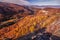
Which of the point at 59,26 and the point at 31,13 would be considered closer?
A: the point at 59,26

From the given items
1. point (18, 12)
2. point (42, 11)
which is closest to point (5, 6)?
point (18, 12)

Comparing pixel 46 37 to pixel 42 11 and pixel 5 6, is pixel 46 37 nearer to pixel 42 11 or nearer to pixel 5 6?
pixel 42 11

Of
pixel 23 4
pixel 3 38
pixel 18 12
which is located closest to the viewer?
pixel 3 38

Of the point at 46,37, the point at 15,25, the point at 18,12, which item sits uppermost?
the point at 18,12

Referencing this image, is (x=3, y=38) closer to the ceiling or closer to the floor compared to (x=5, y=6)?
closer to the floor
